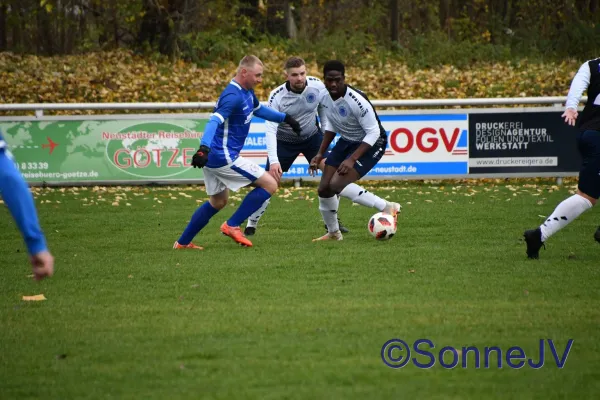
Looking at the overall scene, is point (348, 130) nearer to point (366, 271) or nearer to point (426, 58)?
point (366, 271)

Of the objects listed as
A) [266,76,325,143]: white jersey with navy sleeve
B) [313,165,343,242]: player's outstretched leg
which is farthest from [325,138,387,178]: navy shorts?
[266,76,325,143]: white jersey with navy sleeve

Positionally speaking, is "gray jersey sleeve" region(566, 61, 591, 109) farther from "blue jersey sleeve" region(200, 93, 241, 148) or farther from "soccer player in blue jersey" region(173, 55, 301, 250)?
"blue jersey sleeve" region(200, 93, 241, 148)

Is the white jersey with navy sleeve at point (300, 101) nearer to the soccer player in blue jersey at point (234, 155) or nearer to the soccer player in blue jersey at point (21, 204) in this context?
the soccer player in blue jersey at point (234, 155)

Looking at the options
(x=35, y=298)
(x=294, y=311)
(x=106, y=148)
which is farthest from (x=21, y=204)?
(x=106, y=148)

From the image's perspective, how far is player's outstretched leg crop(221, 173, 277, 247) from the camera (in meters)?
9.92

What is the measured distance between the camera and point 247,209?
392 inches

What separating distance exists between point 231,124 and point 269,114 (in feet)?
1.89

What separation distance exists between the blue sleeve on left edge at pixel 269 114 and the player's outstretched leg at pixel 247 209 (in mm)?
596

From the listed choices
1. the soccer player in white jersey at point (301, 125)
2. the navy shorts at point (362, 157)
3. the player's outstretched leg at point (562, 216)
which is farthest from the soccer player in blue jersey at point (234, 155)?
the player's outstretched leg at point (562, 216)

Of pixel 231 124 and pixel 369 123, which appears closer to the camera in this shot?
pixel 231 124

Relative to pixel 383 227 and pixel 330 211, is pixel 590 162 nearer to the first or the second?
pixel 383 227

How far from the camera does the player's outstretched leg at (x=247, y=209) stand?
32.6ft

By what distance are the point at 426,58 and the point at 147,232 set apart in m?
16.5

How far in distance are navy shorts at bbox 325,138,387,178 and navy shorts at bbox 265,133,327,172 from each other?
39.7 inches
